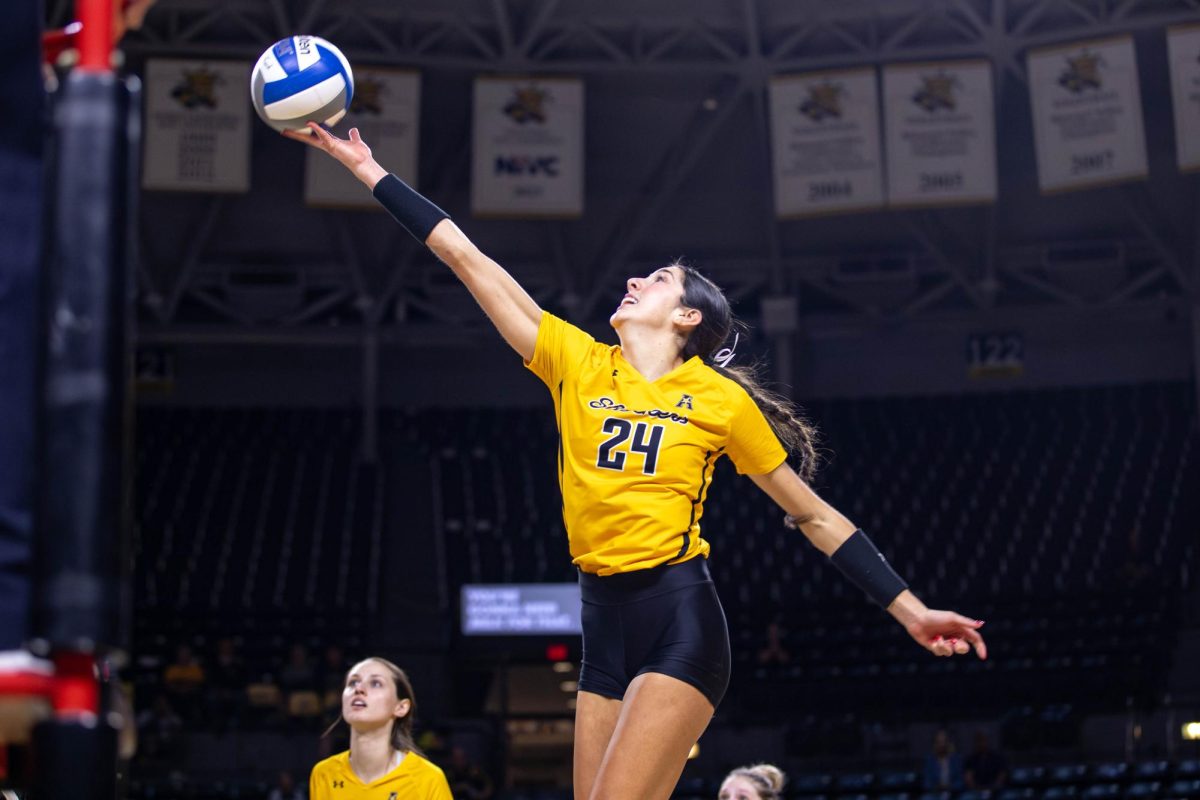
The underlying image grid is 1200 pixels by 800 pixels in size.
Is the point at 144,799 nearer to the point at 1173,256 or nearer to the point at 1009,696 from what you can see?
the point at 1009,696

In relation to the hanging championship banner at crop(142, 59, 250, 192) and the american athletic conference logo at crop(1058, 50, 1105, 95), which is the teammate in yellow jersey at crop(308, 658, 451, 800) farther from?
the american athletic conference logo at crop(1058, 50, 1105, 95)

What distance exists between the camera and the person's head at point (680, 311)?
420cm

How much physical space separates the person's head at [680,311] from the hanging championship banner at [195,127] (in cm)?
1415

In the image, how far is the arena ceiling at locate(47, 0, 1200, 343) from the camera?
753 inches

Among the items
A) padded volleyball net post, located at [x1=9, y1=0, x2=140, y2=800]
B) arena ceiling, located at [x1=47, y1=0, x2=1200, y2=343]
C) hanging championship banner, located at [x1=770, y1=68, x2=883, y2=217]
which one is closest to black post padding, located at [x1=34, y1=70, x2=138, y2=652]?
padded volleyball net post, located at [x1=9, y1=0, x2=140, y2=800]

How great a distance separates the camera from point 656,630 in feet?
12.5

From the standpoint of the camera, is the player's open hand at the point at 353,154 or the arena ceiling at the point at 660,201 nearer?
the player's open hand at the point at 353,154

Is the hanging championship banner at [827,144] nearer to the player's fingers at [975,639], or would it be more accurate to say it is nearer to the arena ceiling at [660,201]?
the arena ceiling at [660,201]

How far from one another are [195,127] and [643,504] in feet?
49.7

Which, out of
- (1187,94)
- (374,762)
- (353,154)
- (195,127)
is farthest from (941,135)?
(353,154)

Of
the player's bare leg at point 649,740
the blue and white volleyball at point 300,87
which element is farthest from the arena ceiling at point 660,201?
the player's bare leg at point 649,740

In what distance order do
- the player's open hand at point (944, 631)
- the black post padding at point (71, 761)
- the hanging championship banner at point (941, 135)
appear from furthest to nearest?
the hanging championship banner at point (941, 135) < the player's open hand at point (944, 631) < the black post padding at point (71, 761)

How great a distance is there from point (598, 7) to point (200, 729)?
36.1ft

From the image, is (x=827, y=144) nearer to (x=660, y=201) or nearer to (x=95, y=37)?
(x=660, y=201)
